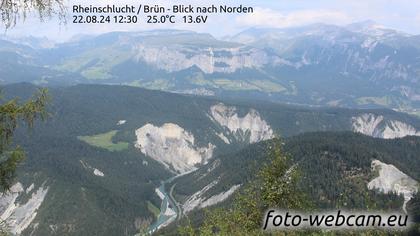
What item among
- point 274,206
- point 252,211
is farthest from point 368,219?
point 252,211

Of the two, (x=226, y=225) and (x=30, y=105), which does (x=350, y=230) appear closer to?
(x=226, y=225)

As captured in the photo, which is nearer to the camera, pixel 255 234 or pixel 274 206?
pixel 255 234

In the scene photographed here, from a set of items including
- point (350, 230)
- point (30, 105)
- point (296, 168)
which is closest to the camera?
point (30, 105)

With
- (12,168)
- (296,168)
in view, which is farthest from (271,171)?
(12,168)

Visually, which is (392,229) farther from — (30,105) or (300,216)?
(30,105)

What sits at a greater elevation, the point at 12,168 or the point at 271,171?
the point at 12,168

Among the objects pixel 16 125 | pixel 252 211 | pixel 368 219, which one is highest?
pixel 16 125

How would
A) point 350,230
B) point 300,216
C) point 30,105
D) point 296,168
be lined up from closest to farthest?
point 30,105, point 350,230, point 300,216, point 296,168

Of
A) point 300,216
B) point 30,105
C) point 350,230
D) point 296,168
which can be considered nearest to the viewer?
point 30,105

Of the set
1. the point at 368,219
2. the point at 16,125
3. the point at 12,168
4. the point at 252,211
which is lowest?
the point at 252,211
